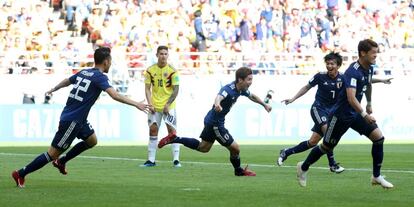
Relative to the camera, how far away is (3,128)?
1309 inches

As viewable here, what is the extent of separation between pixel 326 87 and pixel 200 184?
4.61 metres

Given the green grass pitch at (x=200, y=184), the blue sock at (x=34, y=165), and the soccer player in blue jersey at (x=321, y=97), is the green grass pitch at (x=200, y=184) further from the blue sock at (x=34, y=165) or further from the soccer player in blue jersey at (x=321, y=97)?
the soccer player in blue jersey at (x=321, y=97)

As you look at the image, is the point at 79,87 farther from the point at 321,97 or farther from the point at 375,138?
the point at 321,97

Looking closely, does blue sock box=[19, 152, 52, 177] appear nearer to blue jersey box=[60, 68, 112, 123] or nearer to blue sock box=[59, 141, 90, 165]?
blue jersey box=[60, 68, 112, 123]

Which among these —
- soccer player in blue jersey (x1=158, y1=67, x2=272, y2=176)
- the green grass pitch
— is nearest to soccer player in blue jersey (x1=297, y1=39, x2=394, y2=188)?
the green grass pitch

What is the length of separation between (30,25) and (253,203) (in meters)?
23.3

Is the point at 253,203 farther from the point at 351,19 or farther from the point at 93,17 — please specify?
the point at 351,19

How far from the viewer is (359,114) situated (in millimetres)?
15367

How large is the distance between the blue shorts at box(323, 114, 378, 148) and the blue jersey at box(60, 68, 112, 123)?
Answer: 326cm

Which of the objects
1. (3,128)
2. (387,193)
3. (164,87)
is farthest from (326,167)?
(3,128)

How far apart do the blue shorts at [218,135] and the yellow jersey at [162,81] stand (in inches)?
107

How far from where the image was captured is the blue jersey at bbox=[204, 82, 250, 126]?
1859 centimetres

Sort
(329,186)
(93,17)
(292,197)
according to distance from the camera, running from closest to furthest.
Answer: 1. (292,197)
2. (329,186)
3. (93,17)

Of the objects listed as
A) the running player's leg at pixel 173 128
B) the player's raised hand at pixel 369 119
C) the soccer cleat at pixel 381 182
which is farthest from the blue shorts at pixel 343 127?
the running player's leg at pixel 173 128
